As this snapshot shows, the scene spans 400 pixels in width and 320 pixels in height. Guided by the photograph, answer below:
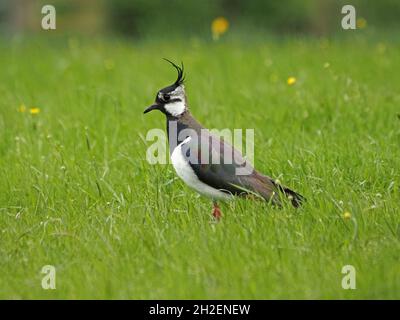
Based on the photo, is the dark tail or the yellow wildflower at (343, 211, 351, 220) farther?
the dark tail

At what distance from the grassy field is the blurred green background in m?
6.07

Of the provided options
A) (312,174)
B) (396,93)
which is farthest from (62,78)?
(312,174)

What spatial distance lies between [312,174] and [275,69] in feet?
12.7

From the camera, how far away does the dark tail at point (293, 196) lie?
5.35 metres

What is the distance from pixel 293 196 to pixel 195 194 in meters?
0.88

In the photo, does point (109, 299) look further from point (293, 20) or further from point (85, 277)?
point (293, 20)

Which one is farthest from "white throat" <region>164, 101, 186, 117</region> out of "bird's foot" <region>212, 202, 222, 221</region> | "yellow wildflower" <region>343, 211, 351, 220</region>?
"yellow wildflower" <region>343, 211, 351, 220</region>

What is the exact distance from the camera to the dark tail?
5.35 meters

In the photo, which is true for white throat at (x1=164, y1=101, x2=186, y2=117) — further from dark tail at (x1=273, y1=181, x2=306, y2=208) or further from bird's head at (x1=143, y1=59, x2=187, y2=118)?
dark tail at (x1=273, y1=181, x2=306, y2=208)

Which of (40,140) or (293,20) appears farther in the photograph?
(293,20)

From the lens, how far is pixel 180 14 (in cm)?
1798

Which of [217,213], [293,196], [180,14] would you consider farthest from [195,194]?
[180,14]

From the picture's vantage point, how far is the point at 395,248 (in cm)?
470
